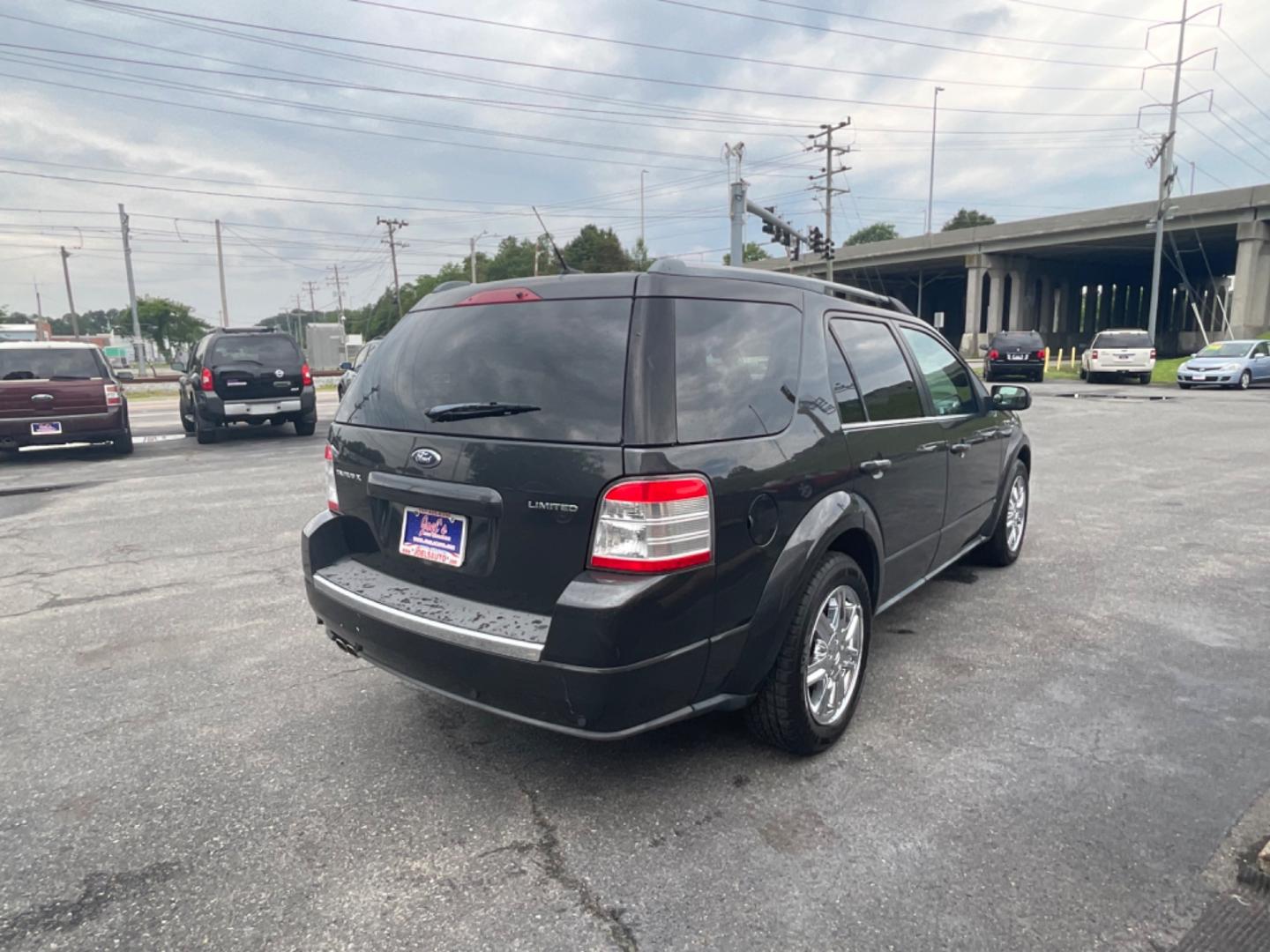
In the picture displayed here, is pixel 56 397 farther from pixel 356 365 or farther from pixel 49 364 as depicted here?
pixel 356 365

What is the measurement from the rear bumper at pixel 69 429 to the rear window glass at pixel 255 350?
72.7 inches

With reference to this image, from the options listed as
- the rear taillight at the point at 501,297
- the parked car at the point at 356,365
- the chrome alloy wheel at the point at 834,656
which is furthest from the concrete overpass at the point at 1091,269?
the rear taillight at the point at 501,297

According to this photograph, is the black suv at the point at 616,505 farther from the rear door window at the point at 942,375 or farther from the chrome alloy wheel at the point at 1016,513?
the chrome alloy wheel at the point at 1016,513

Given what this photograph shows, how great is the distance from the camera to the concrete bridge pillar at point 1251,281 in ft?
126

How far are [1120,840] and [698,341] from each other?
2.10 metres

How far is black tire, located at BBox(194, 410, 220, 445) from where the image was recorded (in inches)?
488

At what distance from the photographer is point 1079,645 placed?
4137 millimetres

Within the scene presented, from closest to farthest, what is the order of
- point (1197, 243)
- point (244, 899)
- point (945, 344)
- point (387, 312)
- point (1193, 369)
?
point (244, 899), point (945, 344), point (1193, 369), point (1197, 243), point (387, 312)

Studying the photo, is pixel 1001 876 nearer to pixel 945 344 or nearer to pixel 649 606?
pixel 649 606

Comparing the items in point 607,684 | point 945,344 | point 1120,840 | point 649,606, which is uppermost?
point 945,344

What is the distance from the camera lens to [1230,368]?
2262cm

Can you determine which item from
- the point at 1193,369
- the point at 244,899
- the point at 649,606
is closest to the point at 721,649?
the point at 649,606

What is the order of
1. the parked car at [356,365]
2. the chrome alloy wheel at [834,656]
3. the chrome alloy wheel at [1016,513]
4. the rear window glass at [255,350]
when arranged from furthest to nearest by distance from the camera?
1. the rear window glass at [255,350]
2. the chrome alloy wheel at [1016,513]
3. the parked car at [356,365]
4. the chrome alloy wheel at [834,656]

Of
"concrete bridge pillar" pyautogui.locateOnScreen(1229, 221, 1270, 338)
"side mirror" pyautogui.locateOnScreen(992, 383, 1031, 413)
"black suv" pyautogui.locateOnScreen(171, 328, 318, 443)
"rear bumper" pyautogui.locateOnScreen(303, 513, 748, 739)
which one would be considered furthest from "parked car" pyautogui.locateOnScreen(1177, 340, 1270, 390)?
"rear bumper" pyautogui.locateOnScreen(303, 513, 748, 739)
